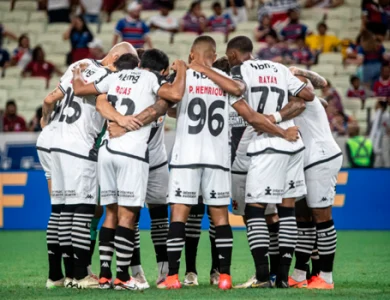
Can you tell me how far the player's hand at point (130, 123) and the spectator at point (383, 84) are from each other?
36.9 ft

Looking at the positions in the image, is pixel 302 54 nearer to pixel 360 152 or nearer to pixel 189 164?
pixel 360 152

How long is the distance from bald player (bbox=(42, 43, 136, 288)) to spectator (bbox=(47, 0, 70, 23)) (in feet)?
46.3

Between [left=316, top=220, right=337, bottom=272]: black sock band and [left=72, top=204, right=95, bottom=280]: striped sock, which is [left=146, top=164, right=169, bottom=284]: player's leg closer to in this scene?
[left=72, top=204, right=95, bottom=280]: striped sock

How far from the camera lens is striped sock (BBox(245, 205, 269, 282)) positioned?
28.2ft

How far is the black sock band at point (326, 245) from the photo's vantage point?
9000 millimetres

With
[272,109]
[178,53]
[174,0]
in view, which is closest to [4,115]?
[178,53]

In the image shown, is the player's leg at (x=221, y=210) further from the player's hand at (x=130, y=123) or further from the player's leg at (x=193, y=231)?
the player's hand at (x=130, y=123)

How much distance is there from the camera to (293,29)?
68.2ft

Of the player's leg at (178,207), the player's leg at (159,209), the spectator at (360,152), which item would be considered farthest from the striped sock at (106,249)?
the spectator at (360,152)

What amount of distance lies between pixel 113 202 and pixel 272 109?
6.04ft

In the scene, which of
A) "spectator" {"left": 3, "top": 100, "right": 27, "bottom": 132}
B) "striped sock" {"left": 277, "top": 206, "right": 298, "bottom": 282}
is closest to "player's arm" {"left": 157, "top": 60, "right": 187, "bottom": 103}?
"striped sock" {"left": 277, "top": 206, "right": 298, "bottom": 282}

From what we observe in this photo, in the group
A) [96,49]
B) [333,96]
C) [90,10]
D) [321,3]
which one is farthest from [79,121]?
[321,3]

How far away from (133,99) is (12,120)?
31.8ft

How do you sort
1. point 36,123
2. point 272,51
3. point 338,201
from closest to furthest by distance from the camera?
1. point 338,201
2. point 36,123
3. point 272,51
